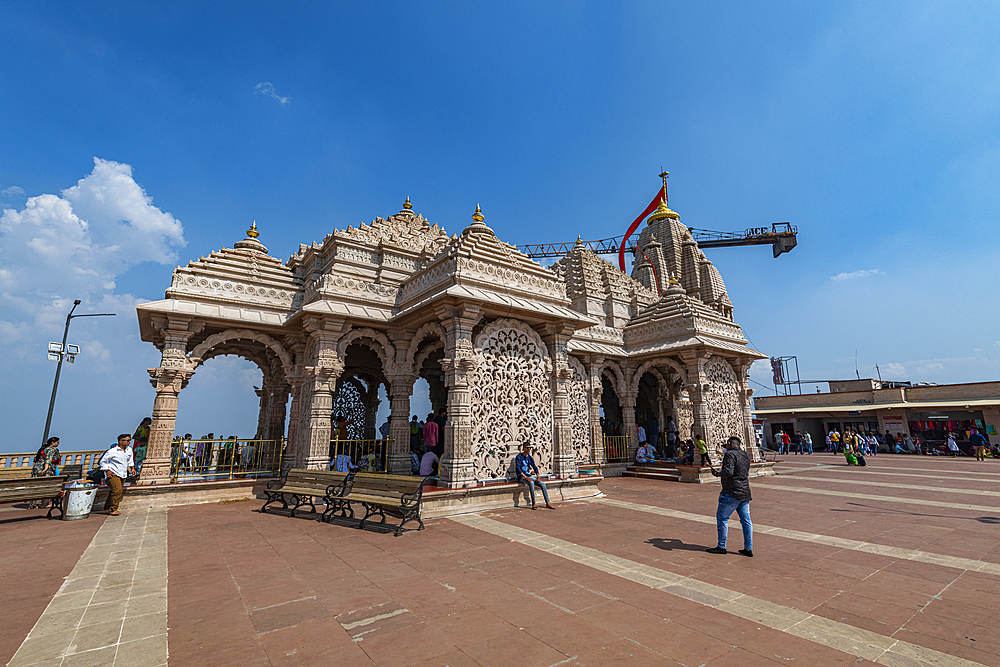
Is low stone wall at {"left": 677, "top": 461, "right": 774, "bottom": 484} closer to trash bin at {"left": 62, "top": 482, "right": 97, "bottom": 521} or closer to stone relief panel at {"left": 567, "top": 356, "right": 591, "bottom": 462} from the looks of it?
stone relief panel at {"left": 567, "top": 356, "right": 591, "bottom": 462}

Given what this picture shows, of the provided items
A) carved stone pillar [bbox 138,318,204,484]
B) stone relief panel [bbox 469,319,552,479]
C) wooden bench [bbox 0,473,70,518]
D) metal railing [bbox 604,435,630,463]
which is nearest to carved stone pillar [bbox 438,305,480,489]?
stone relief panel [bbox 469,319,552,479]

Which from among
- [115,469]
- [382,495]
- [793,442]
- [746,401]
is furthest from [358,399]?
[793,442]

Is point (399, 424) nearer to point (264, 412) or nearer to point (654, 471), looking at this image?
point (264, 412)

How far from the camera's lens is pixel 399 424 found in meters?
11.0

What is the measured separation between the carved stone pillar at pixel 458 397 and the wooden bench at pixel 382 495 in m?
1.15

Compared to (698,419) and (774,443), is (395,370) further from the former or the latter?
(774,443)

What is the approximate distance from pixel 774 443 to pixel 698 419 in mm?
22149

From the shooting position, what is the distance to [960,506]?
8312 mm

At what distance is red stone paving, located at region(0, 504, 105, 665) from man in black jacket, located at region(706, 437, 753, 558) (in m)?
6.64

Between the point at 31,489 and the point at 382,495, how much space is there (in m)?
6.37

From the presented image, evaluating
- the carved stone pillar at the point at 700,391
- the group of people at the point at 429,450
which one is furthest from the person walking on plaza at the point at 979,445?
the group of people at the point at 429,450

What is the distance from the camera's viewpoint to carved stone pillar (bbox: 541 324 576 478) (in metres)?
9.74

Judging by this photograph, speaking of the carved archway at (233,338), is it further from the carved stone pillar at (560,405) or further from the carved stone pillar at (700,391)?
the carved stone pillar at (700,391)

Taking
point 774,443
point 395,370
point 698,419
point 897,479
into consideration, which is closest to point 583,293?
point 698,419
